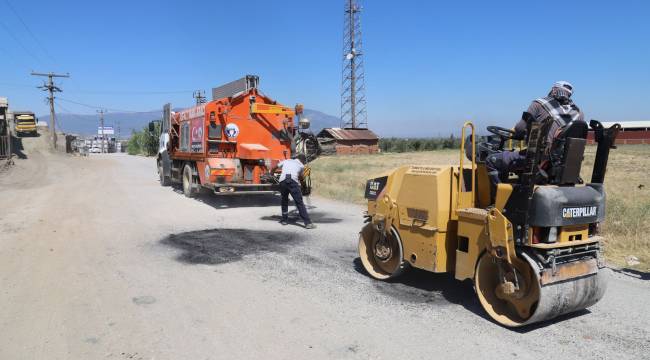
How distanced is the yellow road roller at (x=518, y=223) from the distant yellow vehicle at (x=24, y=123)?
35984 millimetres

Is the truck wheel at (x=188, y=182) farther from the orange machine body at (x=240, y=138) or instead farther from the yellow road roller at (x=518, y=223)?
the yellow road roller at (x=518, y=223)

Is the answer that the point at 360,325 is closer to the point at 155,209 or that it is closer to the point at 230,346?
the point at 230,346

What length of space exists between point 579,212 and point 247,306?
128 inches

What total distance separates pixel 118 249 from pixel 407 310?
4.73 metres

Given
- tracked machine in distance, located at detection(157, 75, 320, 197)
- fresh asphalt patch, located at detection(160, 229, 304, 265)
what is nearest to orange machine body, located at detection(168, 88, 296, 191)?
tracked machine in distance, located at detection(157, 75, 320, 197)

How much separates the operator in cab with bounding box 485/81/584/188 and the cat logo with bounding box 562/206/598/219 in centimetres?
56

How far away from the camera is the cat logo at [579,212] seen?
4293 millimetres

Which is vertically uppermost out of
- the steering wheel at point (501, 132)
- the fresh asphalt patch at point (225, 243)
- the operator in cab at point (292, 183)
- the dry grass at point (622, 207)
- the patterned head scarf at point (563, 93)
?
the patterned head scarf at point (563, 93)

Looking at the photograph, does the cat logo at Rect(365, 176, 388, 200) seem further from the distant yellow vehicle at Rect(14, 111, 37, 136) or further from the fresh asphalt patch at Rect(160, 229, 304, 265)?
the distant yellow vehicle at Rect(14, 111, 37, 136)

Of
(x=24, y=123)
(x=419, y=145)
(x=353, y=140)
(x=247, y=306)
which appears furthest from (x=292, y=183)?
→ (x=419, y=145)

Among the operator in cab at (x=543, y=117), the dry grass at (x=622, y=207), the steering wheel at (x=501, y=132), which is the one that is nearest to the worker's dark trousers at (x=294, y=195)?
the dry grass at (x=622, y=207)

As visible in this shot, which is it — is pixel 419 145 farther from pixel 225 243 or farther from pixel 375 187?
pixel 375 187

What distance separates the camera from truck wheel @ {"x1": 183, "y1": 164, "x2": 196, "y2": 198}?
555 inches

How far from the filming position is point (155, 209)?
464 inches
